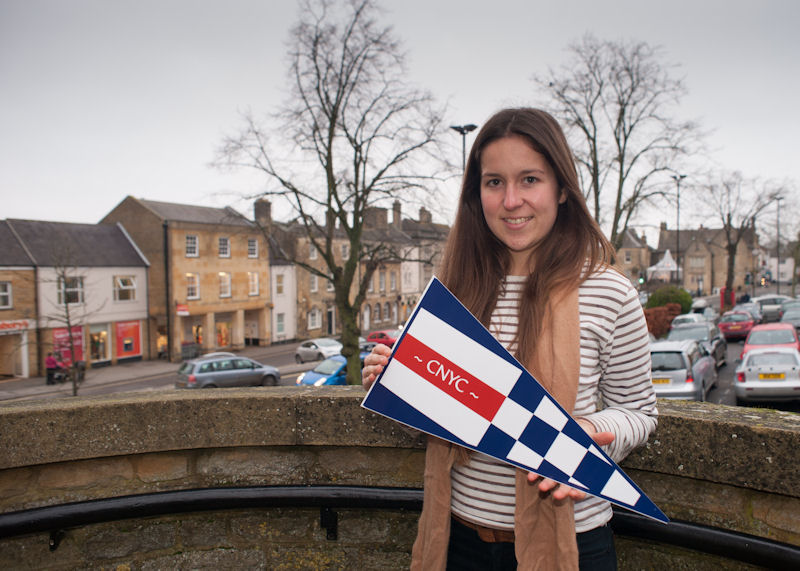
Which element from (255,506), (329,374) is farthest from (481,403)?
(329,374)

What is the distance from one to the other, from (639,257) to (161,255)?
64162 millimetres

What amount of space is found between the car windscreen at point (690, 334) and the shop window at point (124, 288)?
94.8ft

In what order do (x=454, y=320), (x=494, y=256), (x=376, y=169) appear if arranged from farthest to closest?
(x=376, y=169) < (x=494, y=256) < (x=454, y=320)

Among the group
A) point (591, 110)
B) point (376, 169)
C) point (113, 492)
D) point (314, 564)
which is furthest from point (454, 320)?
point (591, 110)

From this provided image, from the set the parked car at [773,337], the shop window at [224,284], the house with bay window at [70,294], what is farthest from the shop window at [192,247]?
the parked car at [773,337]

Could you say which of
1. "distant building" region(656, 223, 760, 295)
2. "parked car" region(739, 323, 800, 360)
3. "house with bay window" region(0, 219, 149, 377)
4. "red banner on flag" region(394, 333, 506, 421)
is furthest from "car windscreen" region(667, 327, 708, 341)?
"distant building" region(656, 223, 760, 295)

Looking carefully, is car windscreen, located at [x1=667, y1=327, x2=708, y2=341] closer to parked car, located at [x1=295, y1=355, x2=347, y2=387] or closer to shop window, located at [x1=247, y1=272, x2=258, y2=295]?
parked car, located at [x1=295, y1=355, x2=347, y2=387]

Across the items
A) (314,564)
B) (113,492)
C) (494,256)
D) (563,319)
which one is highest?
(494,256)

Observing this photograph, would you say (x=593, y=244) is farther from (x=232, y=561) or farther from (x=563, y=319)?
(x=232, y=561)

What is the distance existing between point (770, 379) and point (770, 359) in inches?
21.5

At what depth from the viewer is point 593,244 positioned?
1.77m

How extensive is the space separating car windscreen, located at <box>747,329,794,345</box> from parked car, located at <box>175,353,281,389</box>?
17.3 m

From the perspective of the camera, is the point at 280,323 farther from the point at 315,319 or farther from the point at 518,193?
the point at 518,193

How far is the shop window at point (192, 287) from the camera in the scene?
3509cm
